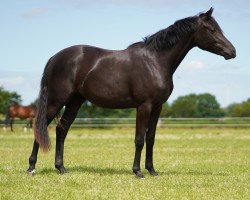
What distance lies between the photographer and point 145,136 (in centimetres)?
916

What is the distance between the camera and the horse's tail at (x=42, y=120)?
8555mm

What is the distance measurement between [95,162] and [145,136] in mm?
2583

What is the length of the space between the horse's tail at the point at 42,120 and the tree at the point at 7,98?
5571cm

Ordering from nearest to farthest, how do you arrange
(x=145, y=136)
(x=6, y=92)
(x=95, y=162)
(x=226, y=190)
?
1. (x=226, y=190)
2. (x=145, y=136)
3. (x=95, y=162)
4. (x=6, y=92)

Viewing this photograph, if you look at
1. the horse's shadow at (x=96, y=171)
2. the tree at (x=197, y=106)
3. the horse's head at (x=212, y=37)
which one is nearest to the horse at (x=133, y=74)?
the horse's head at (x=212, y=37)

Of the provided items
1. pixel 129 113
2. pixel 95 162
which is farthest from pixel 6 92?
pixel 95 162

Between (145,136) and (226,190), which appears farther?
(145,136)

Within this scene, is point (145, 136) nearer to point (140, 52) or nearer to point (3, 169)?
point (140, 52)

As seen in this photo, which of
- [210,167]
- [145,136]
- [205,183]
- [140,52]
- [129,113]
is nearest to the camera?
[205,183]

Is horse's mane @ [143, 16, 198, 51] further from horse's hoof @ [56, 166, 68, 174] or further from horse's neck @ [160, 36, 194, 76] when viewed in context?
horse's hoof @ [56, 166, 68, 174]

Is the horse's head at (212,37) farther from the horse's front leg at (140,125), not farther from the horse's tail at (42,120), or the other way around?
the horse's tail at (42,120)

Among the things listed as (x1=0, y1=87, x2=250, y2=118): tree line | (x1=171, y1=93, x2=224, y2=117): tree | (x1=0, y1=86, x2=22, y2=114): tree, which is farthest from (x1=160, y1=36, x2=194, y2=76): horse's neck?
(x1=171, y1=93, x2=224, y2=117): tree

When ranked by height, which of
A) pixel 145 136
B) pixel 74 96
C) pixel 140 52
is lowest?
pixel 145 136

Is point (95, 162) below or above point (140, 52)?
below
